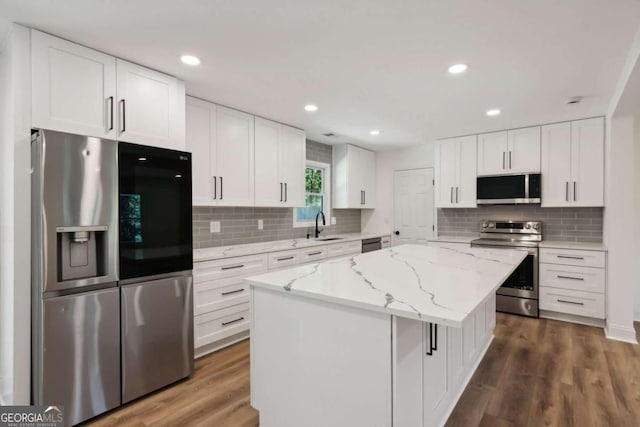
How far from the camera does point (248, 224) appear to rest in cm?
388

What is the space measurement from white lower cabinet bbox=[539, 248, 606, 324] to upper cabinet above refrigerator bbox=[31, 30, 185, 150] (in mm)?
4178

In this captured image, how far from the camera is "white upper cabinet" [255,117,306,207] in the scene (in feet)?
12.0

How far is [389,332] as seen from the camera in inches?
52.6

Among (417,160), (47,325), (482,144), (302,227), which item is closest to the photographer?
(47,325)

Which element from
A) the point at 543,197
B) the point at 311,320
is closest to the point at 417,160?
the point at 543,197

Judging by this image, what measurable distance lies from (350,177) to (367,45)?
3.10 m

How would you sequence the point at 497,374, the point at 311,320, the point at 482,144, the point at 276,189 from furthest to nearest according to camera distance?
1. the point at 482,144
2. the point at 276,189
3. the point at 497,374
4. the point at 311,320

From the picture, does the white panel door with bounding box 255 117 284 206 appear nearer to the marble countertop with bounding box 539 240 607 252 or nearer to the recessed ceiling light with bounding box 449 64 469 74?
the recessed ceiling light with bounding box 449 64 469 74

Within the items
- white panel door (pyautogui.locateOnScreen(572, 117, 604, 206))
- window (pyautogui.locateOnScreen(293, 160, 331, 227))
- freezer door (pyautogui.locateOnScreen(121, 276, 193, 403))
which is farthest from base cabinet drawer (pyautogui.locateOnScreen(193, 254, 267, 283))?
white panel door (pyautogui.locateOnScreen(572, 117, 604, 206))

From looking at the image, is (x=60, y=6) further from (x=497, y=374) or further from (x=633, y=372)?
(x=633, y=372)

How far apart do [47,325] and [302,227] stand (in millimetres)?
3210

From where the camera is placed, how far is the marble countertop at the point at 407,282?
4.22ft

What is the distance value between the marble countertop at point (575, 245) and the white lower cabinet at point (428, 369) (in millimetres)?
2141

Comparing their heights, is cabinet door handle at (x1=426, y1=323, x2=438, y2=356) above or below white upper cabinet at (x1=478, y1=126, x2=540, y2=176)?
below
